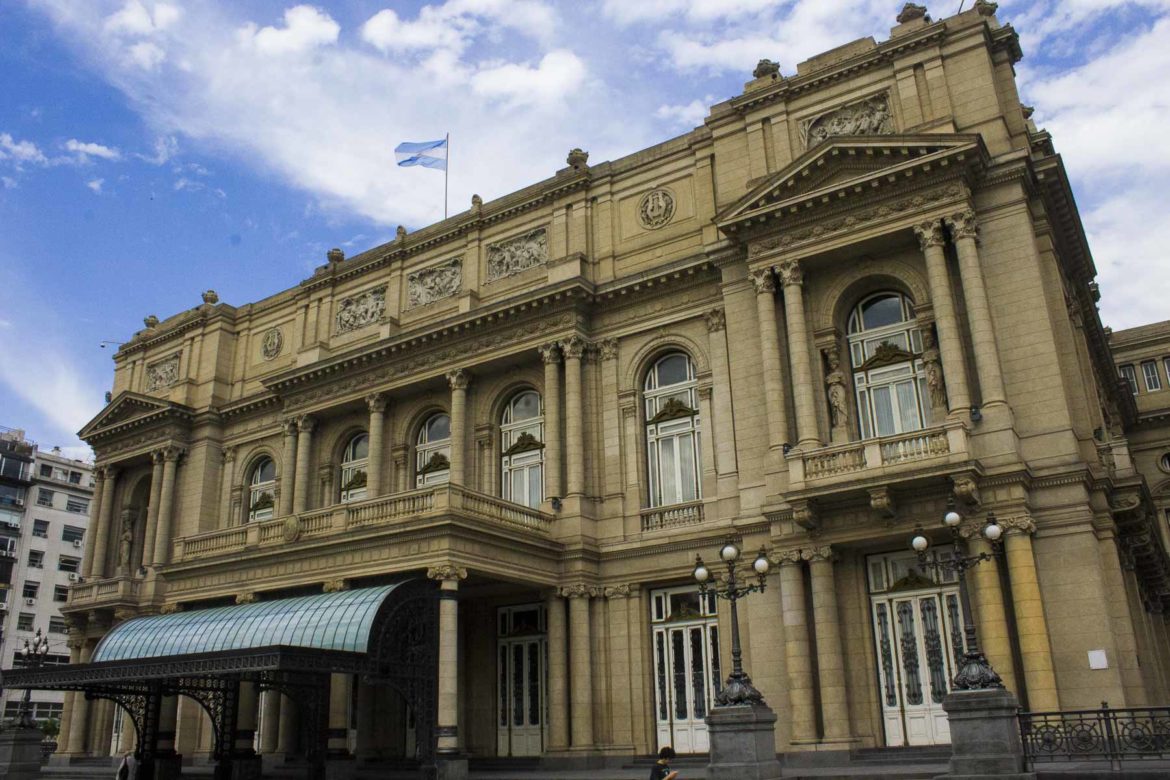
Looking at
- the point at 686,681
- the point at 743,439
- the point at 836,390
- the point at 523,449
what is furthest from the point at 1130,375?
the point at 686,681

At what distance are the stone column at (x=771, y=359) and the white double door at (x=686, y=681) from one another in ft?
19.5

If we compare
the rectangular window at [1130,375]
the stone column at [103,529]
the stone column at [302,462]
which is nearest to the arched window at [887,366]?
the stone column at [302,462]

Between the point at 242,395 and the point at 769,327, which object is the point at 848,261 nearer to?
the point at 769,327

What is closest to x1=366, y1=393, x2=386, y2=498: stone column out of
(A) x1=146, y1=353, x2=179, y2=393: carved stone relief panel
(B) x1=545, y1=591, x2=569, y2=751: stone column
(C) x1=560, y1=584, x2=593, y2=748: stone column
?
(B) x1=545, y1=591, x2=569, y2=751: stone column

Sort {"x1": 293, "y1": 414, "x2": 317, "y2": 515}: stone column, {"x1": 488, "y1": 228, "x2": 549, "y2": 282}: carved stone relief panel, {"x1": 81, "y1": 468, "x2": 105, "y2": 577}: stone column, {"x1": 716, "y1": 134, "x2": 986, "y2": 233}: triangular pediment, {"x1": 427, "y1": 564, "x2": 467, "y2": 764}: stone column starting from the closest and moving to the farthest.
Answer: {"x1": 427, "y1": 564, "x2": 467, "y2": 764}: stone column → {"x1": 716, "y1": 134, "x2": 986, "y2": 233}: triangular pediment → {"x1": 488, "y1": 228, "x2": 549, "y2": 282}: carved stone relief panel → {"x1": 293, "y1": 414, "x2": 317, "y2": 515}: stone column → {"x1": 81, "y1": 468, "x2": 105, "y2": 577}: stone column

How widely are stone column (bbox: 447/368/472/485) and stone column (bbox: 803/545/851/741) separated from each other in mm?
13189

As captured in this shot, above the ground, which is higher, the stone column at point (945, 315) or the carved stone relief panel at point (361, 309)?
the carved stone relief panel at point (361, 309)

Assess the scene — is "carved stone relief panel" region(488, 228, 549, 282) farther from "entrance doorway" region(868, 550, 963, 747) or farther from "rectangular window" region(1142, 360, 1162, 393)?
"rectangular window" region(1142, 360, 1162, 393)

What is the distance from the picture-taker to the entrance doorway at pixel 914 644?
80.2 feet

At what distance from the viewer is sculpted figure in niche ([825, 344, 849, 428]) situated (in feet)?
90.8

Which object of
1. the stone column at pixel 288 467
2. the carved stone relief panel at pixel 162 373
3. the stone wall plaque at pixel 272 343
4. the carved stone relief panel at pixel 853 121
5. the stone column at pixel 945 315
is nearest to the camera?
the stone column at pixel 945 315

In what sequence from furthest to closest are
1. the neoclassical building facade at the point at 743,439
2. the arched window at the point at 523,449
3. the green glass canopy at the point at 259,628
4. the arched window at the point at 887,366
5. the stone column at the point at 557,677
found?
1. the arched window at the point at 523,449
2. the stone column at the point at 557,677
3. the arched window at the point at 887,366
4. the green glass canopy at the point at 259,628
5. the neoclassical building facade at the point at 743,439

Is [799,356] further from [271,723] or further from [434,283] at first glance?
[271,723]

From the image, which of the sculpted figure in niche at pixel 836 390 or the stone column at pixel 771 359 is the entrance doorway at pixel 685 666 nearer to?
the stone column at pixel 771 359
